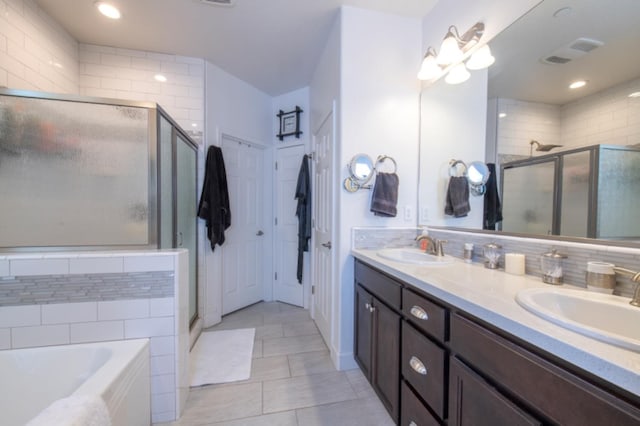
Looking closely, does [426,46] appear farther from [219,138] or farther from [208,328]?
[208,328]

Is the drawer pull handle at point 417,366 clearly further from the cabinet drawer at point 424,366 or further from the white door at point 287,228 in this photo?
the white door at point 287,228

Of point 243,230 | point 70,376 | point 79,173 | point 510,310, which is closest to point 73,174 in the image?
point 79,173

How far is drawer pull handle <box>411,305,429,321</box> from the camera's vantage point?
1.08 metres

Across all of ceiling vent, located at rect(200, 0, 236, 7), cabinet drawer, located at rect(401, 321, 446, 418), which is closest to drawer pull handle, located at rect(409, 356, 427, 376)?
cabinet drawer, located at rect(401, 321, 446, 418)

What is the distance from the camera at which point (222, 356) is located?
212cm

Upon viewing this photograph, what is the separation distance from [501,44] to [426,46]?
67 cm

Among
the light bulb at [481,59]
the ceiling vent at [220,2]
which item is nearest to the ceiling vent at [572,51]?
the light bulb at [481,59]

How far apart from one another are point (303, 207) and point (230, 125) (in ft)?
4.06

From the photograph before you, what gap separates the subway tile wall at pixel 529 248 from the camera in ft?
2.94

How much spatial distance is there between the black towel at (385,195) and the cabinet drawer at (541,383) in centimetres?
107

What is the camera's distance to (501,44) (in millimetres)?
1422

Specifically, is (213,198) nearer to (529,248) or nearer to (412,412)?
(412,412)

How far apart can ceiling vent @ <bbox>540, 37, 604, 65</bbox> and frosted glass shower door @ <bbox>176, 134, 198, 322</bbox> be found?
236 centimetres

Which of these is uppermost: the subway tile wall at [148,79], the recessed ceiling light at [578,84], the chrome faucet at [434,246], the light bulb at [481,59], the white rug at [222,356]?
the subway tile wall at [148,79]
